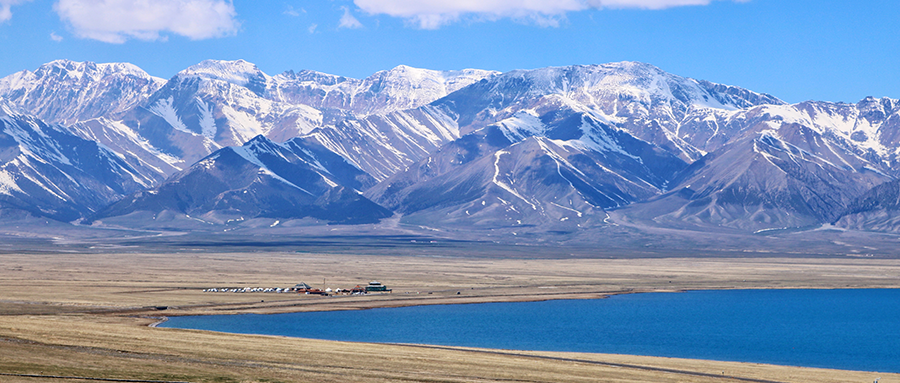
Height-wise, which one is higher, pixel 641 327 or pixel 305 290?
pixel 305 290

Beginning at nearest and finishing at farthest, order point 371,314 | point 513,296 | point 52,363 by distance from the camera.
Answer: point 52,363 → point 371,314 → point 513,296

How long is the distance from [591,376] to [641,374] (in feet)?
18.9

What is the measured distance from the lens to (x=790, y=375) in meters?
75.9

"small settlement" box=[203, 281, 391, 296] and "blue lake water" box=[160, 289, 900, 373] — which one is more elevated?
Answer: "small settlement" box=[203, 281, 391, 296]

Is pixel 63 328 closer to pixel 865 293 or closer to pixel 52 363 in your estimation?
pixel 52 363

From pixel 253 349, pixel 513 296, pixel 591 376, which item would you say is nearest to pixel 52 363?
pixel 253 349

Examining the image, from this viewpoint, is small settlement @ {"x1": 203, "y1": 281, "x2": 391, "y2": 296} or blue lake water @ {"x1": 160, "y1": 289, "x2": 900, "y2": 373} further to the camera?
small settlement @ {"x1": 203, "y1": 281, "x2": 391, "y2": 296}

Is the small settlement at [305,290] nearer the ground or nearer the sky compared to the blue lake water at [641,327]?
nearer the sky

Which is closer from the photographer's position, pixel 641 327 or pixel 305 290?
pixel 641 327

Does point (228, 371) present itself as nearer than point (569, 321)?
Yes

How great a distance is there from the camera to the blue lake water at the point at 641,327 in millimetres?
97188

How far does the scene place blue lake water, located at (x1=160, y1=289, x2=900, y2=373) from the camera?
9719 cm

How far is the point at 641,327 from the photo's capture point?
11731cm

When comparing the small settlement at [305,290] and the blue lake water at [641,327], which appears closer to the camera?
the blue lake water at [641,327]
